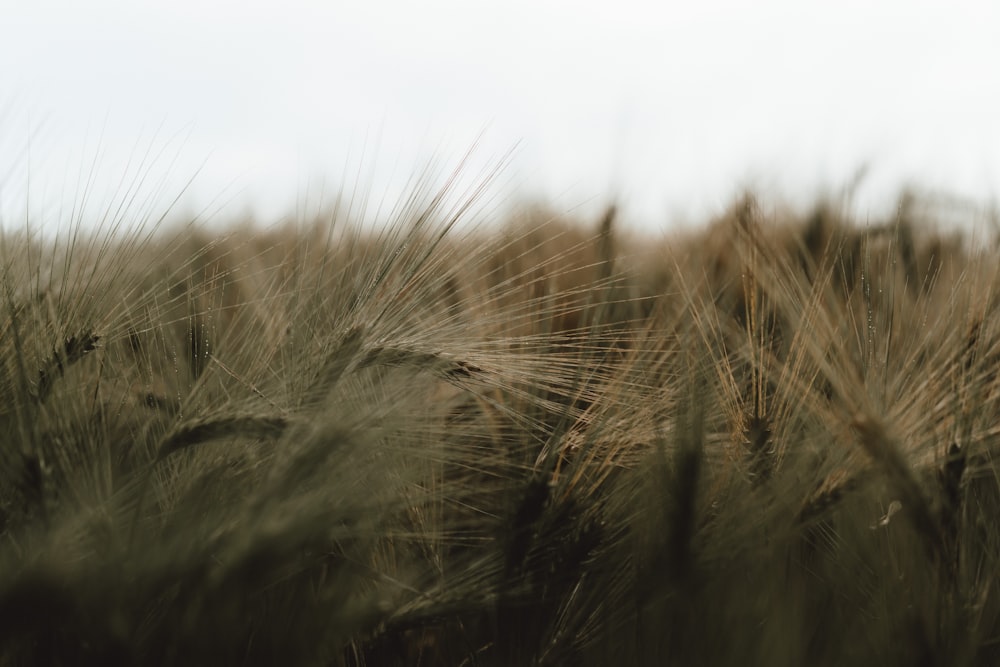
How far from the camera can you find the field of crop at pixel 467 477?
0.70 meters

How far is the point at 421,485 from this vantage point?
975 mm

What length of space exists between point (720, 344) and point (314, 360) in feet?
1.44

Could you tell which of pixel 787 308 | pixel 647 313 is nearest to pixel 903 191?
pixel 647 313

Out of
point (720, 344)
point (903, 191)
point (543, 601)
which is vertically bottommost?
point (543, 601)

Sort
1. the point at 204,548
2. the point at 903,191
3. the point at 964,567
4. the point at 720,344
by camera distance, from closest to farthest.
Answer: the point at 204,548, the point at 964,567, the point at 720,344, the point at 903,191

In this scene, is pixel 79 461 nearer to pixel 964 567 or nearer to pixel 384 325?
pixel 384 325

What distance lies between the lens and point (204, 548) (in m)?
0.67

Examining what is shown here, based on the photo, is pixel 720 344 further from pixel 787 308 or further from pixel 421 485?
pixel 421 485

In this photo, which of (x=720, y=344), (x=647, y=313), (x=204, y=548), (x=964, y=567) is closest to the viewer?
(x=204, y=548)

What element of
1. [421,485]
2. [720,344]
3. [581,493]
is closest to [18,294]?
[421,485]

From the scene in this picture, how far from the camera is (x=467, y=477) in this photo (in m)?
0.94

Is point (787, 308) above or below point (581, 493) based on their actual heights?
above

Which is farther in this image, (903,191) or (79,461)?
(903,191)

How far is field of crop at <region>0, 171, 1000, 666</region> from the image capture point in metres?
0.70
